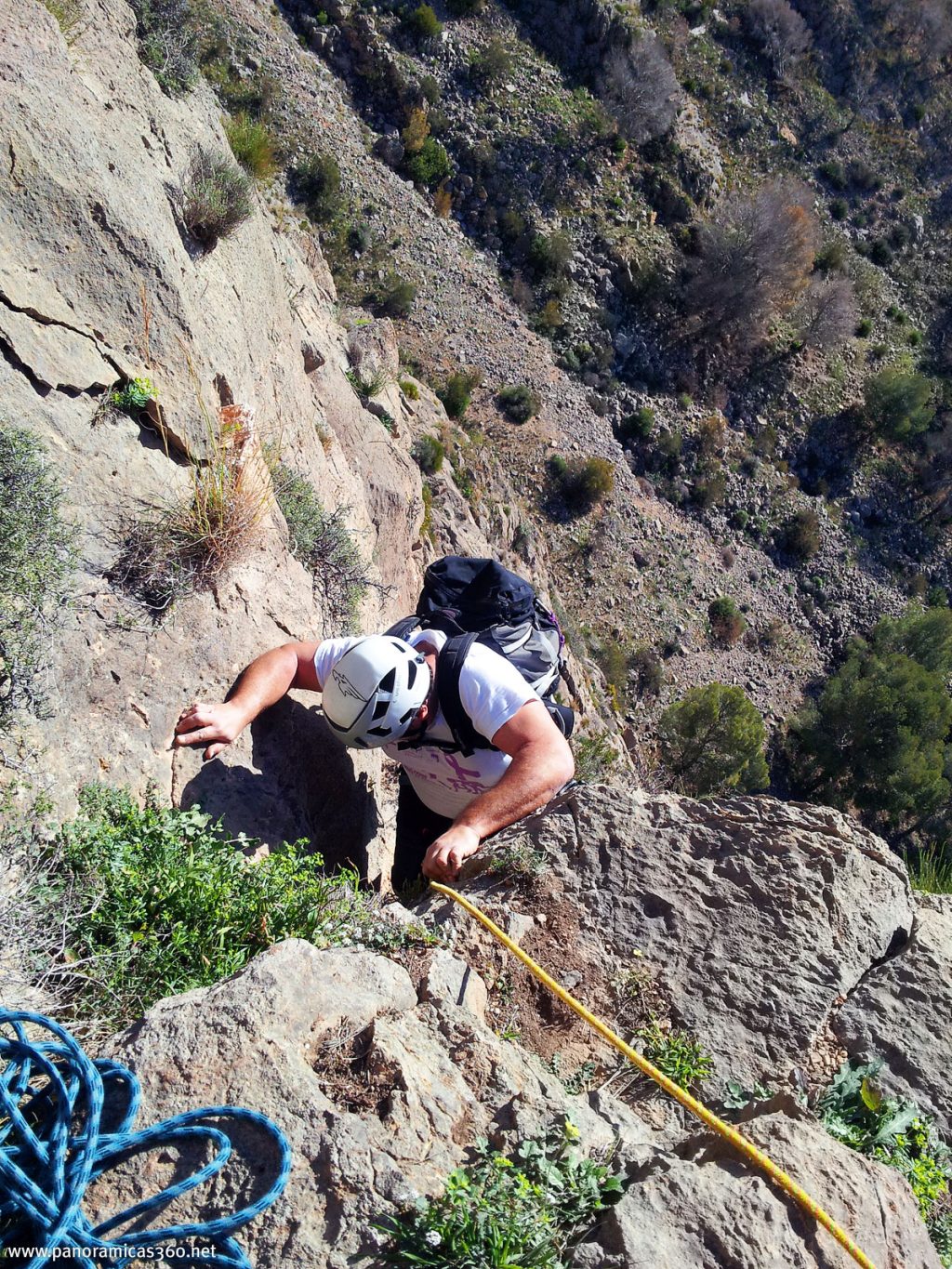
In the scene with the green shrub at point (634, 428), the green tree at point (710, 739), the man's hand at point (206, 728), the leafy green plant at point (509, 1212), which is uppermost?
the leafy green plant at point (509, 1212)

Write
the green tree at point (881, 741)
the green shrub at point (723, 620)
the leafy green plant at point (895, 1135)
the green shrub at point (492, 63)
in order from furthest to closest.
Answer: the green shrub at point (492, 63)
the green tree at point (881, 741)
the green shrub at point (723, 620)
the leafy green plant at point (895, 1135)

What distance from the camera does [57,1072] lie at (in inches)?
87.6

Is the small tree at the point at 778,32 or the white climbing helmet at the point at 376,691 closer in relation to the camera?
the white climbing helmet at the point at 376,691

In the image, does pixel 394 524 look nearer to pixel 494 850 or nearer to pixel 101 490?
pixel 101 490

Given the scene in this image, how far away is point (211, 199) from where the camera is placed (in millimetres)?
6570

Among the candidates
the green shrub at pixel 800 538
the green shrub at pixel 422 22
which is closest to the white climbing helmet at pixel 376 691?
the green shrub at pixel 800 538

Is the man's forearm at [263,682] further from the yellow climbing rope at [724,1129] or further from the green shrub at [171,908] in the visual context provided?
the yellow climbing rope at [724,1129]

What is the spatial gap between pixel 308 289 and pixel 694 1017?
412 inches

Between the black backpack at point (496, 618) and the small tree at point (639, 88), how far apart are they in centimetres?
3309

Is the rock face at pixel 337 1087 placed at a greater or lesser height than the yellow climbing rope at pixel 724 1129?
lesser

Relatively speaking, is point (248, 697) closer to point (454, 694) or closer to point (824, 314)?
point (454, 694)

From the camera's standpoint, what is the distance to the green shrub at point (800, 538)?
30.5 m

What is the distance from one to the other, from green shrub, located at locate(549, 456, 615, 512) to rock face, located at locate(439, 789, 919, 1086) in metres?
21.6

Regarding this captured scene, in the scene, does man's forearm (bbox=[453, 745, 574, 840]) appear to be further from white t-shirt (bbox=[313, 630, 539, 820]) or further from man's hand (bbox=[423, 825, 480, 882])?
white t-shirt (bbox=[313, 630, 539, 820])
